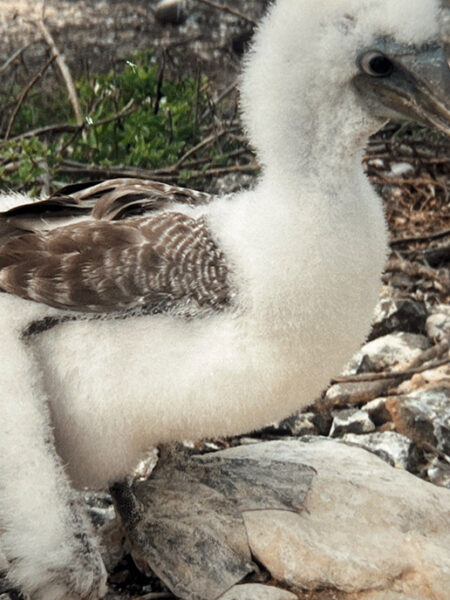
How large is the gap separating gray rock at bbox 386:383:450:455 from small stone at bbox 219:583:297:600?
112cm

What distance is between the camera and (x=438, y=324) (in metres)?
3.99

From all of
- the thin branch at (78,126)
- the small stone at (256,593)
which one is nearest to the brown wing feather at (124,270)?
the small stone at (256,593)

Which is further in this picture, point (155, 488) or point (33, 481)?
point (155, 488)

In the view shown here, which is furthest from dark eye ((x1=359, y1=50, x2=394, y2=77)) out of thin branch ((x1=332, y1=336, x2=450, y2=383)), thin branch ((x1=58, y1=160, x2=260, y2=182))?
thin branch ((x1=58, y1=160, x2=260, y2=182))

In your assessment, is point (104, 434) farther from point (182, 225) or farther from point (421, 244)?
point (421, 244)

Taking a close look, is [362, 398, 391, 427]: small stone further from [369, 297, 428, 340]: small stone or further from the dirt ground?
the dirt ground

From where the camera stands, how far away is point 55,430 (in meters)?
2.45

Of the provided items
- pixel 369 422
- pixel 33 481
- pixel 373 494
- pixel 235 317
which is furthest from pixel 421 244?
pixel 33 481

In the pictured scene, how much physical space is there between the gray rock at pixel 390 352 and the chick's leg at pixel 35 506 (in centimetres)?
167

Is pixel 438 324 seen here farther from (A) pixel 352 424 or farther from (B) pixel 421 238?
(A) pixel 352 424

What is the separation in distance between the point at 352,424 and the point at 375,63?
1565mm

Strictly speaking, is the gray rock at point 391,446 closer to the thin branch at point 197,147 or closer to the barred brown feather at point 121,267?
the barred brown feather at point 121,267

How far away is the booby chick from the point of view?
225cm

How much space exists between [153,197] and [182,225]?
0.80 ft
